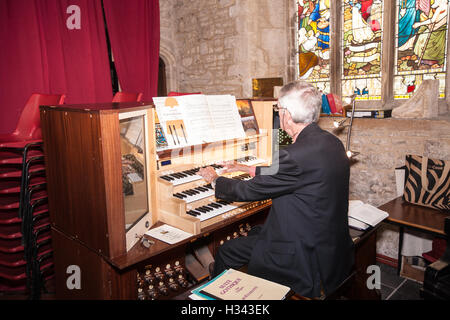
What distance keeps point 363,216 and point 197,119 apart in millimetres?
1480

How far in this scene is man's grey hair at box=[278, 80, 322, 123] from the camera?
75.3 inches

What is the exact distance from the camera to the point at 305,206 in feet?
6.01

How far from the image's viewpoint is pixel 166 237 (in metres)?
2.08

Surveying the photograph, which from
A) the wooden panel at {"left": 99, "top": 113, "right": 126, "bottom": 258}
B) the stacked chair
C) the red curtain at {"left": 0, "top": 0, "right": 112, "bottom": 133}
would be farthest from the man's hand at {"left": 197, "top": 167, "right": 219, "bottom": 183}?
the red curtain at {"left": 0, "top": 0, "right": 112, "bottom": 133}

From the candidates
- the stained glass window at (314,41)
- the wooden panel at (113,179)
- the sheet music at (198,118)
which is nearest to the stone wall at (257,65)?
the stained glass window at (314,41)

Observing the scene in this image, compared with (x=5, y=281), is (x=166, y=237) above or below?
above

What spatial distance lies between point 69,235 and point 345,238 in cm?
Answer: 170

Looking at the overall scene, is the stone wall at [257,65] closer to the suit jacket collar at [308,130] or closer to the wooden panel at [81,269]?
the suit jacket collar at [308,130]

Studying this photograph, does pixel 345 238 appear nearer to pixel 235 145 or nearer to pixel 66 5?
pixel 235 145

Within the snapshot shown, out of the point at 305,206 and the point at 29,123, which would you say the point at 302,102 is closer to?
the point at 305,206

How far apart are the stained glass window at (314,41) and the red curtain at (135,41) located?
7.59 feet
